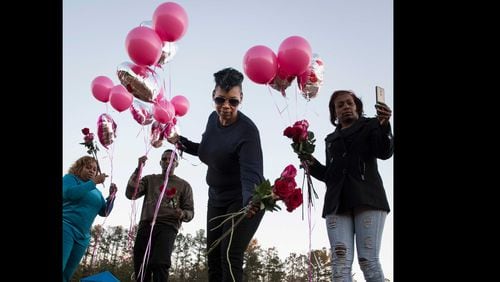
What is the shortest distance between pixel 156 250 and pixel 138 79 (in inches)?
51.6

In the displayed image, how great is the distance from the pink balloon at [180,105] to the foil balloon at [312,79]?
45.4 inches

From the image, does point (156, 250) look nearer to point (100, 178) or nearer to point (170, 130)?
point (100, 178)

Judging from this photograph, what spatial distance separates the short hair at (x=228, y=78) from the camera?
2.92 metres

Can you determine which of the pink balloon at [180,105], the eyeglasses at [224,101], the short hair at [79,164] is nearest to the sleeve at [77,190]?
the short hair at [79,164]

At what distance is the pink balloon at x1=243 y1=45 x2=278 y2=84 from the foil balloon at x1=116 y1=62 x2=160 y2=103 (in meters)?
0.76

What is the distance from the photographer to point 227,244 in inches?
102

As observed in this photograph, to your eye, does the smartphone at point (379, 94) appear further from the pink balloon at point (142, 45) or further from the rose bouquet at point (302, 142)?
the pink balloon at point (142, 45)

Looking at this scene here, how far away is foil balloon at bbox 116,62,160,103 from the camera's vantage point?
11.6ft

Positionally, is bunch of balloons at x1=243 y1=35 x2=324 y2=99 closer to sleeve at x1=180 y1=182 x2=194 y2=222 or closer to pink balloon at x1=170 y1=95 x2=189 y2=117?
pink balloon at x1=170 y1=95 x2=189 y2=117
